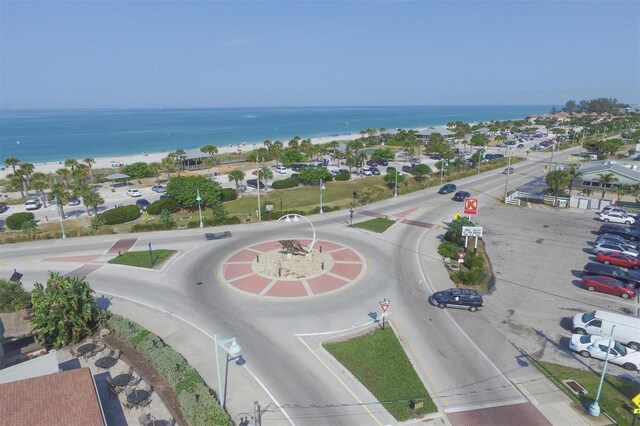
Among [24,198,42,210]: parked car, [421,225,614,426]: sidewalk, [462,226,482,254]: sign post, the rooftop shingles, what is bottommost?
[24,198,42,210]: parked car

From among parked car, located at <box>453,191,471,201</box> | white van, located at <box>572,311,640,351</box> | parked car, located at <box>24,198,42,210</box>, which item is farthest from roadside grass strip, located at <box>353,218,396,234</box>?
parked car, located at <box>24,198,42,210</box>

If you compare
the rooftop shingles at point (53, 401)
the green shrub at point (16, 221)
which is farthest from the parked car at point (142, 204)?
the rooftop shingles at point (53, 401)

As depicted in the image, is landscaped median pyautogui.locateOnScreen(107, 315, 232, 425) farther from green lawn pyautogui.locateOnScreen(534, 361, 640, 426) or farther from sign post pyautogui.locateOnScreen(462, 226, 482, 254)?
sign post pyautogui.locateOnScreen(462, 226, 482, 254)

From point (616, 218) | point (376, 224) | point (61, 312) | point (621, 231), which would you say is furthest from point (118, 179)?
point (616, 218)

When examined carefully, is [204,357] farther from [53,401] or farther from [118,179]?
[118,179]

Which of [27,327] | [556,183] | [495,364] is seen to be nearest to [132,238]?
[27,327]
